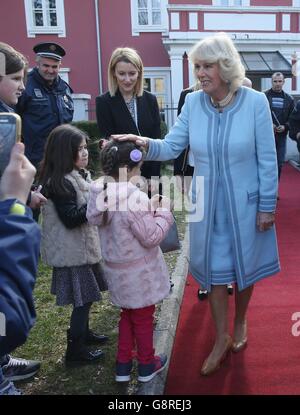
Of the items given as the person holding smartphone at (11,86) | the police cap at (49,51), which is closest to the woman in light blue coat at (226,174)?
the person holding smartphone at (11,86)

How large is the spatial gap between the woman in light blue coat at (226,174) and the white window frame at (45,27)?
13.8m

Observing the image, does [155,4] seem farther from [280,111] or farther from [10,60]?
[10,60]

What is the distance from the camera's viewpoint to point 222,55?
255 cm

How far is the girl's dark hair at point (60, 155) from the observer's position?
8.63 ft

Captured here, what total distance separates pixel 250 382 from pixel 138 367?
2.21ft

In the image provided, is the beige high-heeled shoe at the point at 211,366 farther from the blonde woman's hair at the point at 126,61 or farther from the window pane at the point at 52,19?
the window pane at the point at 52,19

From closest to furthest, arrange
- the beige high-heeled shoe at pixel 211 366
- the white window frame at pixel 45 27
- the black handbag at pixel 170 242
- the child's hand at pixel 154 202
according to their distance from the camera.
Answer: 1. the child's hand at pixel 154 202
2. the beige high-heeled shoe at pixel 211 366
3. the black handbag at pixel 170 242
4. the white window frame at pixel 45 27

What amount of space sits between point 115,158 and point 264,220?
0.98 metres

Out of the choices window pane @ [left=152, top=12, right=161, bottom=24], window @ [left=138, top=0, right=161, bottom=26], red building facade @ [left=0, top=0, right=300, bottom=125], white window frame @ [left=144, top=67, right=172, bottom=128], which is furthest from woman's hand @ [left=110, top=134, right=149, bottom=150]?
window pane @ [left=152, top=12, right=161, bottom=24]

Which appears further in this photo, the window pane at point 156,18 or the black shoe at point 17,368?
the window pane at point 156,18

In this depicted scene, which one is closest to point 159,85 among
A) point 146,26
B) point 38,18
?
point 146,26

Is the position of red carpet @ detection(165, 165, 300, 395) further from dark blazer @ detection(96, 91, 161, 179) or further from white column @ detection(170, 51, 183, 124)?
white column @ detection(170, 51, 183, 124)

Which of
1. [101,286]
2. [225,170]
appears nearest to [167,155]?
[225,170]

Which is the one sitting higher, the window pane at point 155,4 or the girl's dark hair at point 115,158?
the window pane at point 155,4
